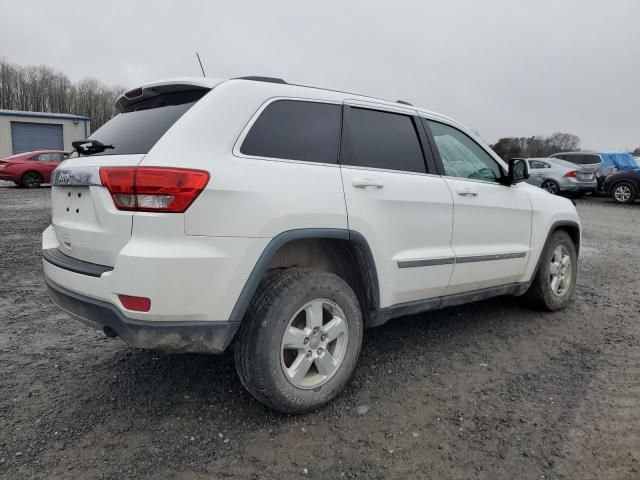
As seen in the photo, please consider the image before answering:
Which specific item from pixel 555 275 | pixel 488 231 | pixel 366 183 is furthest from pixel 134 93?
pixel 555 275

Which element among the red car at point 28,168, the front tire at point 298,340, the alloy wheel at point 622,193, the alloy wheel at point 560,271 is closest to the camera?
the front tire at point 298,340

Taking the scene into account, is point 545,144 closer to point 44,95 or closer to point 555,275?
point 555,275

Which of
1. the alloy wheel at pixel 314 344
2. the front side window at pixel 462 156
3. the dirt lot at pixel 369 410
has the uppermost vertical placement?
the front side window at pixel 462 156

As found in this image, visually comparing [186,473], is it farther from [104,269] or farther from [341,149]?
[341,149]

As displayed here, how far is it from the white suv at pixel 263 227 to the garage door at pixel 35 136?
106 ft

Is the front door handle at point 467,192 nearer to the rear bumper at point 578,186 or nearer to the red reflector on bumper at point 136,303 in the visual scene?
the red reflector on bumper at point 136,303

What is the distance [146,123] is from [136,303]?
40.0 inches

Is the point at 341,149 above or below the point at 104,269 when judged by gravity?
above

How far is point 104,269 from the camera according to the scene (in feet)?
7.62

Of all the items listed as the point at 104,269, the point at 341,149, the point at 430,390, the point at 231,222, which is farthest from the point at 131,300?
the point at 430,390

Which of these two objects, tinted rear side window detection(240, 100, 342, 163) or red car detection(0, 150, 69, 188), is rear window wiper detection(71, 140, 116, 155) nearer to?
tinted rear side window detection(240, 100, 342, 163)

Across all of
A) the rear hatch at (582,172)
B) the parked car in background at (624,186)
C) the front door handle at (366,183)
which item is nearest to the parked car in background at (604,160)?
the rear hatch at (582,172)

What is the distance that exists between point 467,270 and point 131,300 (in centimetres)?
234

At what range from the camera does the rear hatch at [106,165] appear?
2275 millimetres
